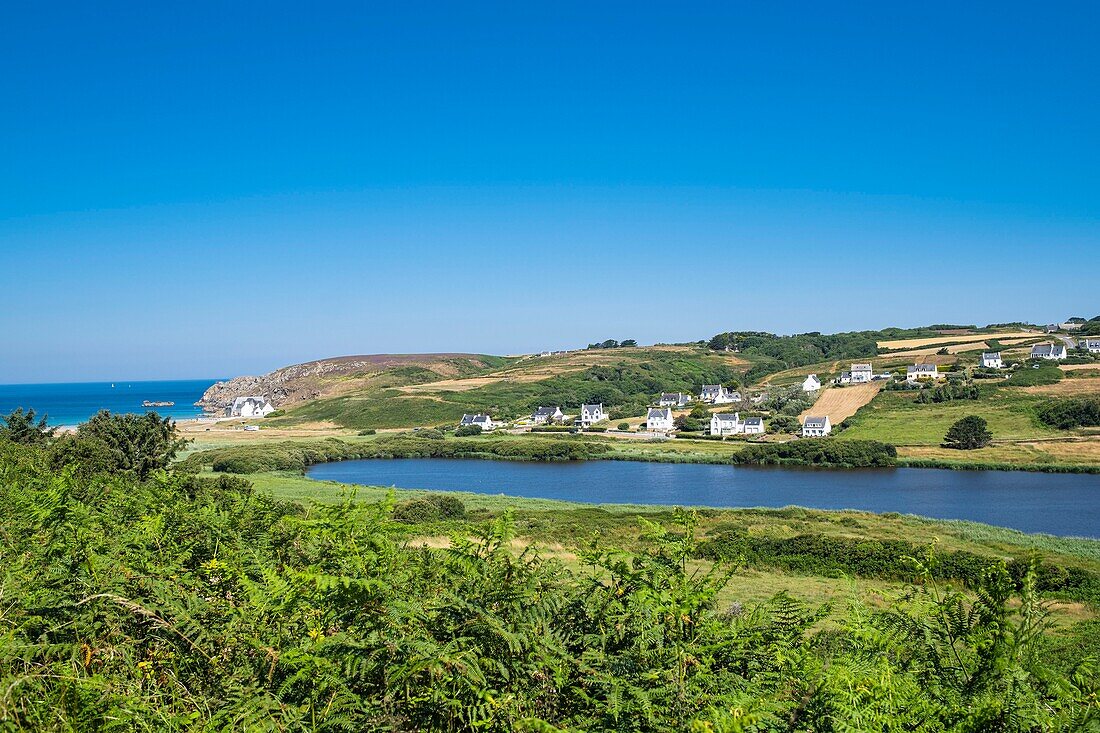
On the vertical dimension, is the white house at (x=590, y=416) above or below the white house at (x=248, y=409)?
below

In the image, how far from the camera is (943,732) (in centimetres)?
274

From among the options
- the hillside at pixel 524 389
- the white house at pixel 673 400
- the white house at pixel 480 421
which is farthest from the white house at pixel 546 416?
the white house at pixel 673 400

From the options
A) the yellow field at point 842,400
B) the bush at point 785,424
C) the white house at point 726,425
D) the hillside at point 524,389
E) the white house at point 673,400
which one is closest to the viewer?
the bush at point 785,424

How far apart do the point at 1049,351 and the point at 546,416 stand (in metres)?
74.4

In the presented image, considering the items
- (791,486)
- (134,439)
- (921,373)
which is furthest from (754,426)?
(134,439)

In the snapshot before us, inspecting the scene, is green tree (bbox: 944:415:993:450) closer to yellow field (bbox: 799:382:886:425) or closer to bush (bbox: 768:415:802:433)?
yellow field (bbox: 799:382:886:425)

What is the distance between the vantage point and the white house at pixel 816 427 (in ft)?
251

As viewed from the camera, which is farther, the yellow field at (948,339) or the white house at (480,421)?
the yellow field at (948,339)

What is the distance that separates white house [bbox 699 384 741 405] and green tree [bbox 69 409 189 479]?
88.0 m

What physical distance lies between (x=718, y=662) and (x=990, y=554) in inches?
1090

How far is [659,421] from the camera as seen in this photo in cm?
9169

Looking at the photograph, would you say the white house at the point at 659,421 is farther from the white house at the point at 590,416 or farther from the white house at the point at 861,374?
the white house at the point at 861,374

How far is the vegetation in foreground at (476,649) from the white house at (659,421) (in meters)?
87.9

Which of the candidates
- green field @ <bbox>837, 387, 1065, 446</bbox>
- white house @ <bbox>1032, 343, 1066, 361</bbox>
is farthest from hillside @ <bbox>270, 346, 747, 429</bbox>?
white house @ <bbox>1032, 343, 1066, 361</bbox>
